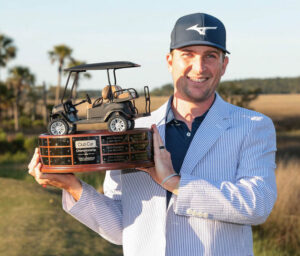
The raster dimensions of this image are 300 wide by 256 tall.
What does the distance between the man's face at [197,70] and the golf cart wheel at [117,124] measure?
516 millimetres

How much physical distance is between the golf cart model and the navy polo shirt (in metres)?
0.28

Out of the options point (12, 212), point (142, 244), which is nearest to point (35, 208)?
point (12, 212)

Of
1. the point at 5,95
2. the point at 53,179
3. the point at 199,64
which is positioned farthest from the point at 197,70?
the point at 5,95

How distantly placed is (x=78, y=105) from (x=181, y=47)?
0.72 metres

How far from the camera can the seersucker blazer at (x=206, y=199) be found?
2.62m

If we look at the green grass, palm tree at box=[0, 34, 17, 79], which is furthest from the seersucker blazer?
palm tree at box=[0, 34, 17, 79]

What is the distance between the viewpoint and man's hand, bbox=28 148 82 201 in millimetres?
2801

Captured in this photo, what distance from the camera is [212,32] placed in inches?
113

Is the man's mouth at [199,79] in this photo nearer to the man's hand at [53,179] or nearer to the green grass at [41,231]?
the man's hand at [53,179]

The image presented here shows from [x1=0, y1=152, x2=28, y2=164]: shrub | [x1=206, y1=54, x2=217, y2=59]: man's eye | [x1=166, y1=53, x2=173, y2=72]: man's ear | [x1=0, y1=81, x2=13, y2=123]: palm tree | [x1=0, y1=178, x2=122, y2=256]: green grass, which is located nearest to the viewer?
[x1=206, y1=54, x2=217, y2=59]: man's eye

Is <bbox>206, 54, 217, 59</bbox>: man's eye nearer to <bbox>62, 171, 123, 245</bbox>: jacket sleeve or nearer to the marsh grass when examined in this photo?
<bbox>62, 171, 123, 245</bbox>: jacket sleeve

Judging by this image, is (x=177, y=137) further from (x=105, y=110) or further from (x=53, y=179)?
(x=53, y=179)

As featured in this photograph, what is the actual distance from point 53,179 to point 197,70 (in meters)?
1.06

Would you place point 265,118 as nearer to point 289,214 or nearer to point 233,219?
point 233,219
